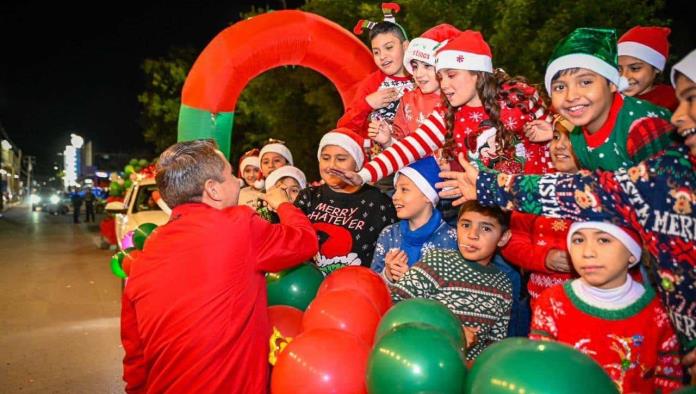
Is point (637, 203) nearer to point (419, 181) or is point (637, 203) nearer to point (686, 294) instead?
point (686, 294)

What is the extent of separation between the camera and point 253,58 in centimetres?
677

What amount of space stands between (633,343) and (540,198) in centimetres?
72

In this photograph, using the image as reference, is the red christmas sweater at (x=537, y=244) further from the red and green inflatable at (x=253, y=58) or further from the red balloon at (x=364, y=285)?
the red and green inflatable at (x=253, y=58)

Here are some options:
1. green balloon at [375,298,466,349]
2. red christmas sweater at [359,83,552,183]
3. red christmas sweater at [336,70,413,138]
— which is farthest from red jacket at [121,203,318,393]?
red christmas sweater at [336,70,413,138]

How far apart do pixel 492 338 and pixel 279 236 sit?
127 cm

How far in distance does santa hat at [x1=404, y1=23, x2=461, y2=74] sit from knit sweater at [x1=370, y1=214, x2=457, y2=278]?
126 centimetres

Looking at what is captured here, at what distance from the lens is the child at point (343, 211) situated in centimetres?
431

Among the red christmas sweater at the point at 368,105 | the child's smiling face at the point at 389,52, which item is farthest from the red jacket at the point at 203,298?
the child's smiling face at the point at 389,52

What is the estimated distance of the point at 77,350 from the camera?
7160mm

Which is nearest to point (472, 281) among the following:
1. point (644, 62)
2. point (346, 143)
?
point (346, 143)

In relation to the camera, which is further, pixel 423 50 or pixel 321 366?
pixel 423 50

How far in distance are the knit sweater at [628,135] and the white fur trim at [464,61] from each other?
1.09 metres

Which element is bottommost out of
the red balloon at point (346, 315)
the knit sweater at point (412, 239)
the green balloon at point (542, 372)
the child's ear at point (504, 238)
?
the red balloon at point (346, 315)

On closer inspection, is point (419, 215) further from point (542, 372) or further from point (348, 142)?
point (542, 372)
